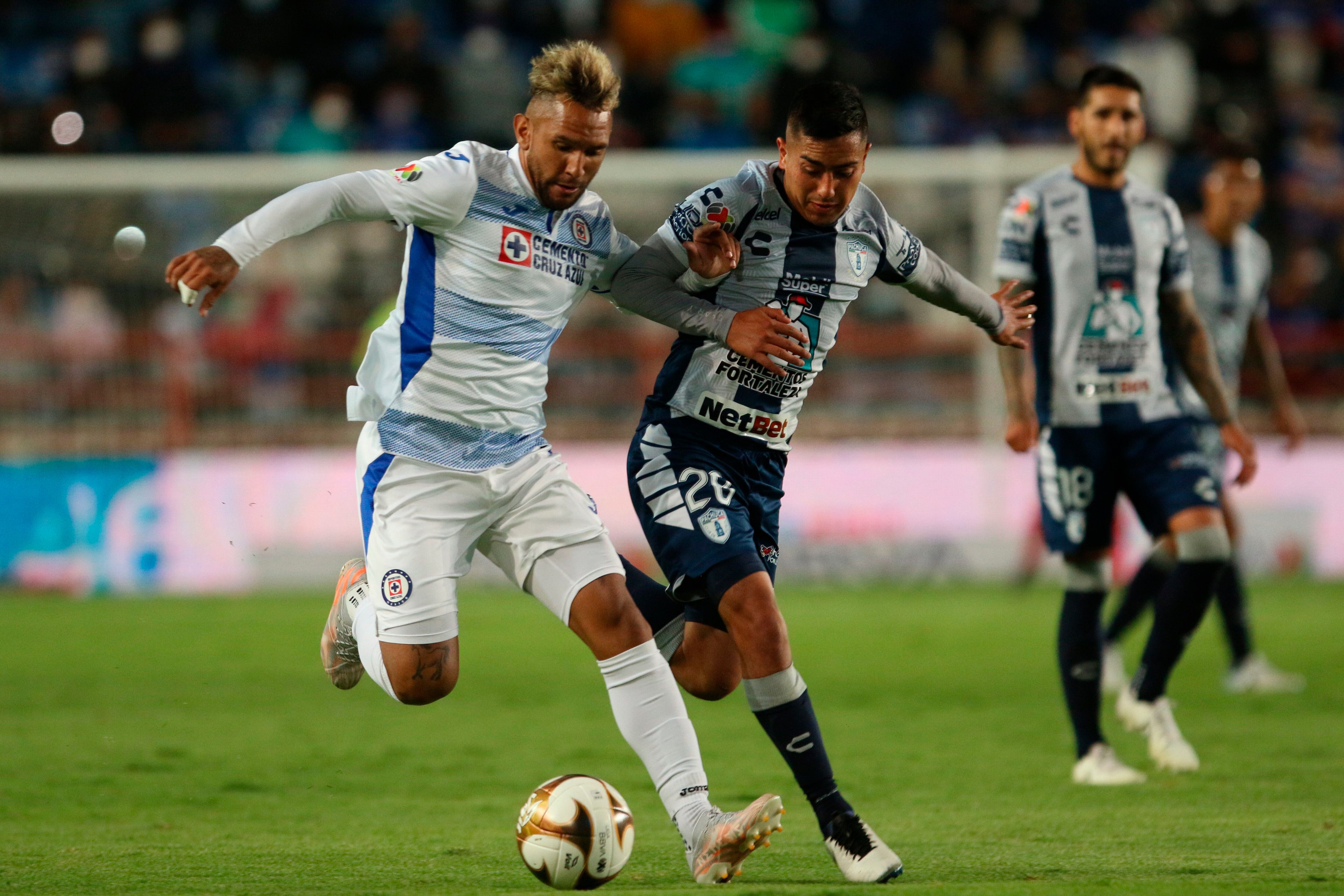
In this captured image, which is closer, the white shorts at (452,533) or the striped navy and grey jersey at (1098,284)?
the white shorts at (452,533)

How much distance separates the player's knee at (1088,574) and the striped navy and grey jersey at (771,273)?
181 centimetres

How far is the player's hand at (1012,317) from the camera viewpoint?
5062 mm

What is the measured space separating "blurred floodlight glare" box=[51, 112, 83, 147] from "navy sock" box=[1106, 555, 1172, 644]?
11.0m

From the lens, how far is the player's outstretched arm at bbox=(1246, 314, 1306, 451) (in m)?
8.12

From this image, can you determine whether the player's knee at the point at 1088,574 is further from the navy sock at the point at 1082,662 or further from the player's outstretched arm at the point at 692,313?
the player's outstretched arm at the point at 692,313

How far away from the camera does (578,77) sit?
4441 millimetres

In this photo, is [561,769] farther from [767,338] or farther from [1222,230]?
[1222,230]

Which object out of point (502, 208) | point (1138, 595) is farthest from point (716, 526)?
point (1138, 595)

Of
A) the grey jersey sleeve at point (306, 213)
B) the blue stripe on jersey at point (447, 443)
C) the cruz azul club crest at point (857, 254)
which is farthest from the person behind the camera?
the cruz azul club crest at point (857, 254)

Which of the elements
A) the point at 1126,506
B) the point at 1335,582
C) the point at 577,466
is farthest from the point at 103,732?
the point at 1335,582

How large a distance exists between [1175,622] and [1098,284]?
1343 mm

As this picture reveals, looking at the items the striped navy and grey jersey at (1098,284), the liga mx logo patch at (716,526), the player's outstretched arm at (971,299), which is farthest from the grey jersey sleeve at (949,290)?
the striped navy and grey jersey at (1098,284)

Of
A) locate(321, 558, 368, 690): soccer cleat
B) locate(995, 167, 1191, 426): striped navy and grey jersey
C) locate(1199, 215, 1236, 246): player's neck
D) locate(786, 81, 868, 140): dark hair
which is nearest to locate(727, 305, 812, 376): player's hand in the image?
locate(786, 81, 868, 140): dark hair

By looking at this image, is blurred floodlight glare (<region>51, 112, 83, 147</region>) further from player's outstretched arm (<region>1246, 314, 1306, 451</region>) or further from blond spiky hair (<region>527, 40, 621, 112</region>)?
blond spiky hair (<region>527, 40, 621, 112</region>)
